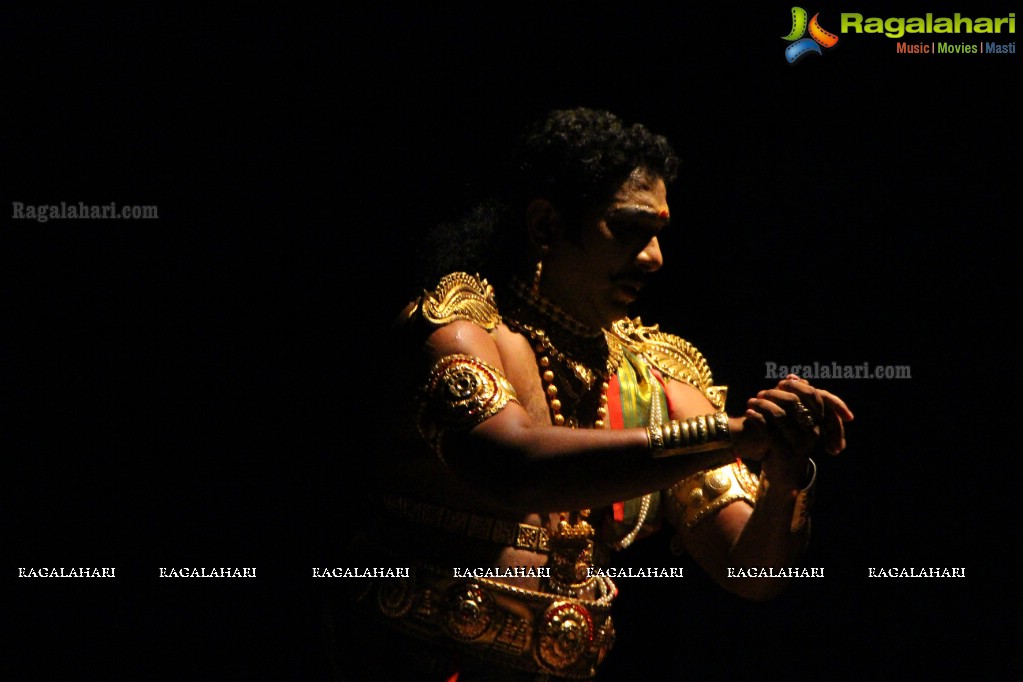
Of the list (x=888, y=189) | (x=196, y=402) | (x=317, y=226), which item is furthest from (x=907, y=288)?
(x=196, y=402)

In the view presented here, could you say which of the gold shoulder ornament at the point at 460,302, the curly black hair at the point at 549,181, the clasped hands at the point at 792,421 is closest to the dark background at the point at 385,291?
the curly black hair at the point at 549,181

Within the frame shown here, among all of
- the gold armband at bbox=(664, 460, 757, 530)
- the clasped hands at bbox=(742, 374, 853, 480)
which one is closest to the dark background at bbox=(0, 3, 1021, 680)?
the gold armband at bbox=(664, 460, 757, 530)

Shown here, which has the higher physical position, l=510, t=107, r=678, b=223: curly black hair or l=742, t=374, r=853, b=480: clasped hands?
l=510, t=107, r=678, b=223: curly black hair

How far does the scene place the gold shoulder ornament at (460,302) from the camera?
242cm

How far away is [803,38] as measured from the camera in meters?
3.19

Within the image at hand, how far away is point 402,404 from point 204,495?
77cm

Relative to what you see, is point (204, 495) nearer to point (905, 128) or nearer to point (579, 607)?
point (579, 607)

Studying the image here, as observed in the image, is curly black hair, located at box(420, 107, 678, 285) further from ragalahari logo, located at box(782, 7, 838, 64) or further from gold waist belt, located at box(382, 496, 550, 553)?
ragalahari logo, located at box(782, 7, 838, 64)

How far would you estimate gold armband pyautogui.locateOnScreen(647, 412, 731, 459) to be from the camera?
2221 mm

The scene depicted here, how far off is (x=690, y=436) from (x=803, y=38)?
4.43 ft

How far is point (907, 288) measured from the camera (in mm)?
3283

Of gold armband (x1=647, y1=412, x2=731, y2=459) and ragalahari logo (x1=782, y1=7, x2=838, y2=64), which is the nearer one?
gold armband (x1=647, y1=412, x2=731, y2=459)

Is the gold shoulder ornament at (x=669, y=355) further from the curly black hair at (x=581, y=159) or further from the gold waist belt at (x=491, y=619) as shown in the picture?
the gold waist belt at (x=491, y=619)

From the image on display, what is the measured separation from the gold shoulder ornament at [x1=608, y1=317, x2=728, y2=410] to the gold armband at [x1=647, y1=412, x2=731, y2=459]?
0.55m
